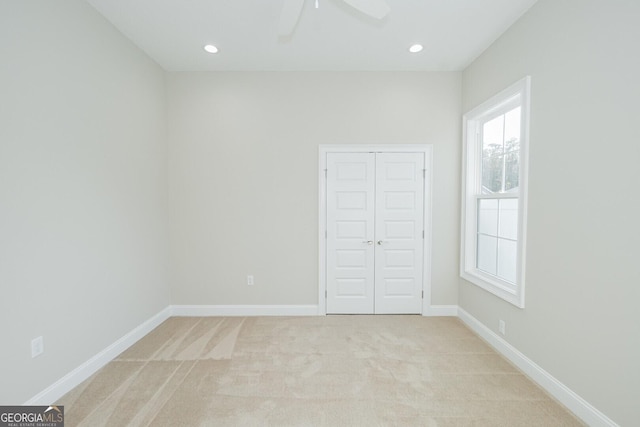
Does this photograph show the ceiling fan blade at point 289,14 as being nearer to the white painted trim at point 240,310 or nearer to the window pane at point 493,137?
the window pane at point 493,137

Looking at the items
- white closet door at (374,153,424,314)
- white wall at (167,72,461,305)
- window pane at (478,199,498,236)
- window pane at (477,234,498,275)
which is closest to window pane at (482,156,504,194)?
window pane at (478,199,498,236)

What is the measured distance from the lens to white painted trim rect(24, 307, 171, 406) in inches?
74.9

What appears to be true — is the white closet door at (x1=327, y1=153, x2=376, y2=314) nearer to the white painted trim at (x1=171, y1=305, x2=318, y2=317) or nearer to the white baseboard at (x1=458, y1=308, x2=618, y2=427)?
the white painted trim at (x1=171, y1=305, x2=318, y2=317)

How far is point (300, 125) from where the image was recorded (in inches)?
134

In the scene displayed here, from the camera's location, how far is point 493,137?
292 cm

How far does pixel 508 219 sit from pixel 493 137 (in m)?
0.91

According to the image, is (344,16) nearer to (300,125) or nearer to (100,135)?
(300,125)

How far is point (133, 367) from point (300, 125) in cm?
300

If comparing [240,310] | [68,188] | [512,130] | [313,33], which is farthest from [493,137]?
[68,188]

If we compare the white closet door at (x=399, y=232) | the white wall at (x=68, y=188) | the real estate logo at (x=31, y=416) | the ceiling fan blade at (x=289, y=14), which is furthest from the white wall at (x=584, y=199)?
the white wall at (x=68, y=188)

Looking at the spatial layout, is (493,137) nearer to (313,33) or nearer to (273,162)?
(313,33)

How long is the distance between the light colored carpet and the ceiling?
3078 millimetres

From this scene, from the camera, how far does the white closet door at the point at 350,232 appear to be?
11.3 ft

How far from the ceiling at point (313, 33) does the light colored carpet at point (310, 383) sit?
3.08m
